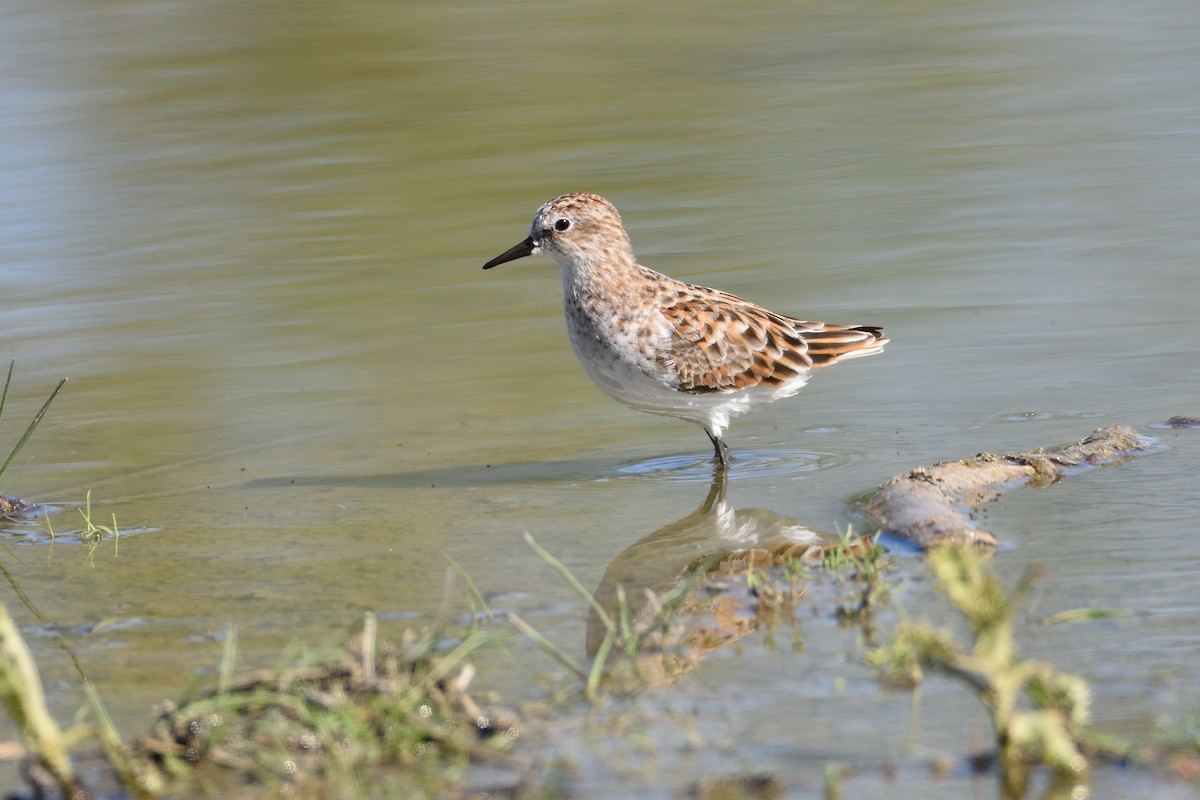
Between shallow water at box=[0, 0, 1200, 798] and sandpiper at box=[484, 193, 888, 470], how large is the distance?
0.28 meters

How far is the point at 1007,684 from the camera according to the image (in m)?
3.71

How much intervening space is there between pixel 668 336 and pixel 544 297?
3247 millimetres

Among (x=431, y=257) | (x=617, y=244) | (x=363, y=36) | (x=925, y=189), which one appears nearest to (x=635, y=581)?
(x=617, y=244)

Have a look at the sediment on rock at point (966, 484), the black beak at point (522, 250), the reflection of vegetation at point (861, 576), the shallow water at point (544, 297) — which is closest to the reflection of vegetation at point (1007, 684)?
the shallow water at point (544, 297)

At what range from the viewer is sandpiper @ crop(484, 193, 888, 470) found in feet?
24.9

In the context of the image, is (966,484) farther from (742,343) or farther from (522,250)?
(522,250)

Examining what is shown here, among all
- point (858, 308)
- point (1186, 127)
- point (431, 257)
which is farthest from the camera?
point (1186, 127)

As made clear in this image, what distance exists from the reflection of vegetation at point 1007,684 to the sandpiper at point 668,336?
3622 millimetres

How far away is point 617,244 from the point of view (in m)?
8.05

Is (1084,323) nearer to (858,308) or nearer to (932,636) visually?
(858,308)

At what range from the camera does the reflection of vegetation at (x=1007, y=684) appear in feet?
12.2

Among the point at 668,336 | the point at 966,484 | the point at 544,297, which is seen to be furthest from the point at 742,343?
the point at 544,297

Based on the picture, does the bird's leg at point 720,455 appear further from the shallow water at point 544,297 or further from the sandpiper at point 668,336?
the shallow water at point 544,297

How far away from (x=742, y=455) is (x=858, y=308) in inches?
97.4
